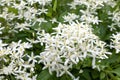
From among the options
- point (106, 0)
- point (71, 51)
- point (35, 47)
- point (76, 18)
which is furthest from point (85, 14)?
point (71, 51)

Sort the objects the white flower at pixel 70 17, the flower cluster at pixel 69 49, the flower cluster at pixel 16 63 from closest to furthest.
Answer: the flower cluster at pixel 69 49
the flower cluster at pixel 16 63
the white flower at pixel 70 17

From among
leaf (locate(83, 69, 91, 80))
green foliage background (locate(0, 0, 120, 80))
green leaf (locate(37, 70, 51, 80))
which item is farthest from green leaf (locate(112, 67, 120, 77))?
green leaf (locate(37, 70, 51, 80))

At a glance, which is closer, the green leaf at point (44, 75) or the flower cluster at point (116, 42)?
the green leaf at point (44, 75)

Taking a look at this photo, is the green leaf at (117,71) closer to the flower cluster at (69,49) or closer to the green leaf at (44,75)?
the flower cluster at (69,49)

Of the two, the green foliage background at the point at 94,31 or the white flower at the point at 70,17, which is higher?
the white flower at the point at 70,17

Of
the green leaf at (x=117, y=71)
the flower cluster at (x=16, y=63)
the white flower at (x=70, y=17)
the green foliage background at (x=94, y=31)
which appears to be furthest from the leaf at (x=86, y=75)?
the white flower at (x=70, y=17)

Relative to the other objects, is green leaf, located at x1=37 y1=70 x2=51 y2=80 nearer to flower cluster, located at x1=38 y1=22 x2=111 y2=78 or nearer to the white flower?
flower cluster, located at x1=38 y1=22 x2=111 y2=78

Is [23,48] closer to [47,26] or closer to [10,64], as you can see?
[10,64]

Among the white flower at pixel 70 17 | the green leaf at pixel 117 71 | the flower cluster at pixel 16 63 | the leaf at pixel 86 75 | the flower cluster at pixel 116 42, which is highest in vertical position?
the white flower at pixel 70 17

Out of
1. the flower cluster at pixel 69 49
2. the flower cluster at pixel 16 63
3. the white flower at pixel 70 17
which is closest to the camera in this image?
the flower cluster at pixel 69 49

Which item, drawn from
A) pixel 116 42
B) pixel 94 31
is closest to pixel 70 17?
pixel 94 31
